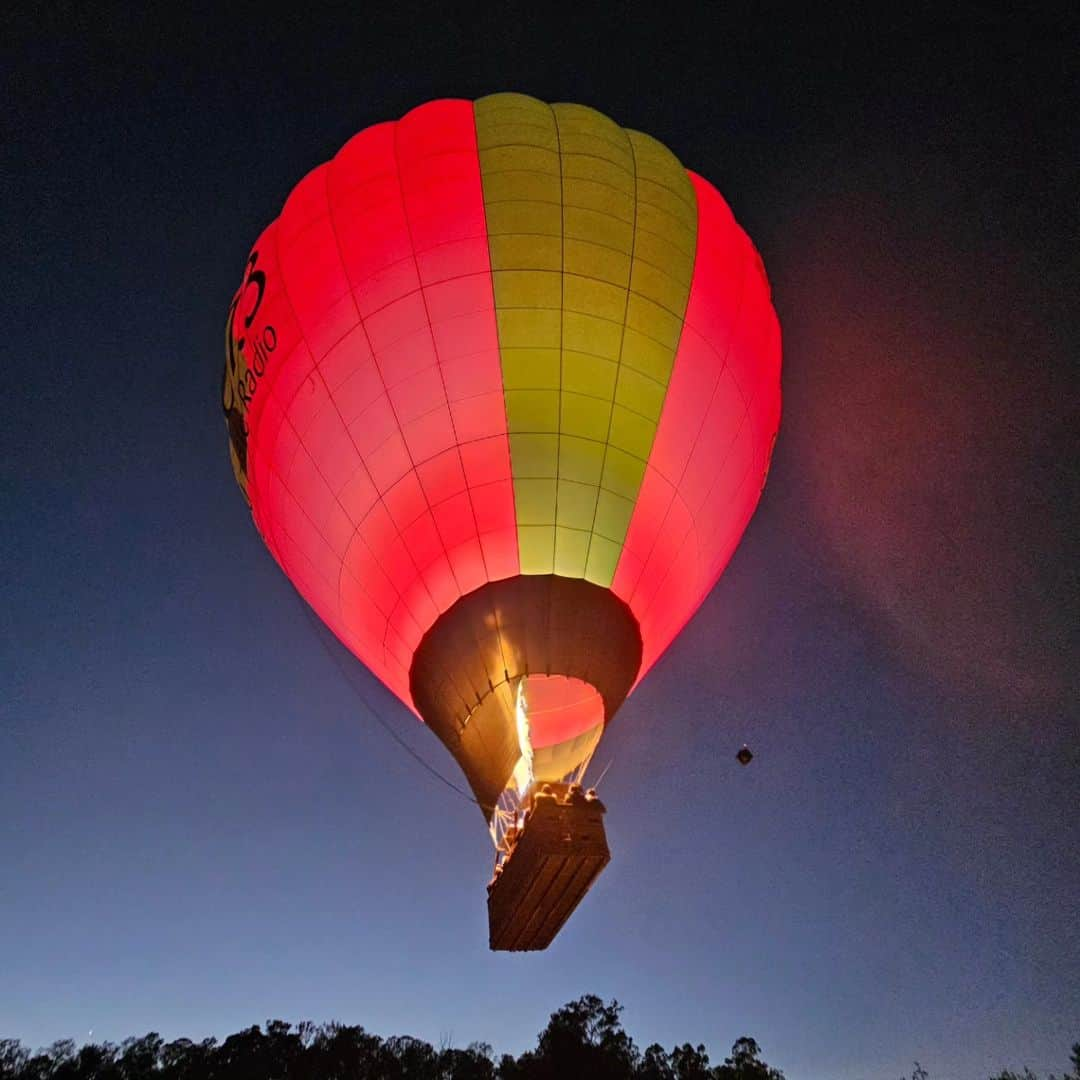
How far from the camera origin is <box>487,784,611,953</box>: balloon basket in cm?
592

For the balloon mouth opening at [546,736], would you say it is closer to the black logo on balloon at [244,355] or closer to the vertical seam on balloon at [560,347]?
the vertical seam on balloon at [560,347]

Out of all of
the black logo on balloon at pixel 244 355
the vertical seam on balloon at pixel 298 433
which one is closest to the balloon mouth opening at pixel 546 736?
the vertical seam on balloon at pixel 298 433

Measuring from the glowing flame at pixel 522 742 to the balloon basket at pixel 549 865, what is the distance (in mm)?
382

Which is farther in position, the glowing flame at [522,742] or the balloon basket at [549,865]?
the glowing flame at [522,742]

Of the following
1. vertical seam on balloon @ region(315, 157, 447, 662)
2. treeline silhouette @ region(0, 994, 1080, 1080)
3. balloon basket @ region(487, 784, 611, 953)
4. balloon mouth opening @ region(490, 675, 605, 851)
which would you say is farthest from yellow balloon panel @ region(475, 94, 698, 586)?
treeline silhouette @ region(0, 994, 1080, 1080)

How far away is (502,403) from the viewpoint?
271 inches

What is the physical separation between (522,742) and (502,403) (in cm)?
293

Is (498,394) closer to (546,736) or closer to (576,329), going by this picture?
(576,329)

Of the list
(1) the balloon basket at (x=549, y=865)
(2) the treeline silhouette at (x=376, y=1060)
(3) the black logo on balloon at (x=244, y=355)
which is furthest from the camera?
(2) the treeline silhouette at (x=376, y=1060)

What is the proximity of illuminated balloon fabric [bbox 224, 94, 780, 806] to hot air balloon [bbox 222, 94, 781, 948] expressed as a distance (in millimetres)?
21

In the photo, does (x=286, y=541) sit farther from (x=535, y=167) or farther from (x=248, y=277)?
(x=535, y=167)

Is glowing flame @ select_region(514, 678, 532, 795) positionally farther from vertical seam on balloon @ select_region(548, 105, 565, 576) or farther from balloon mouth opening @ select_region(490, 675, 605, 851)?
vertical seam on balloon @ select_region(548, 105, 565, 576)

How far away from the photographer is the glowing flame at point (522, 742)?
21.7ft

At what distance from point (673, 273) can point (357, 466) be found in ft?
11.2
